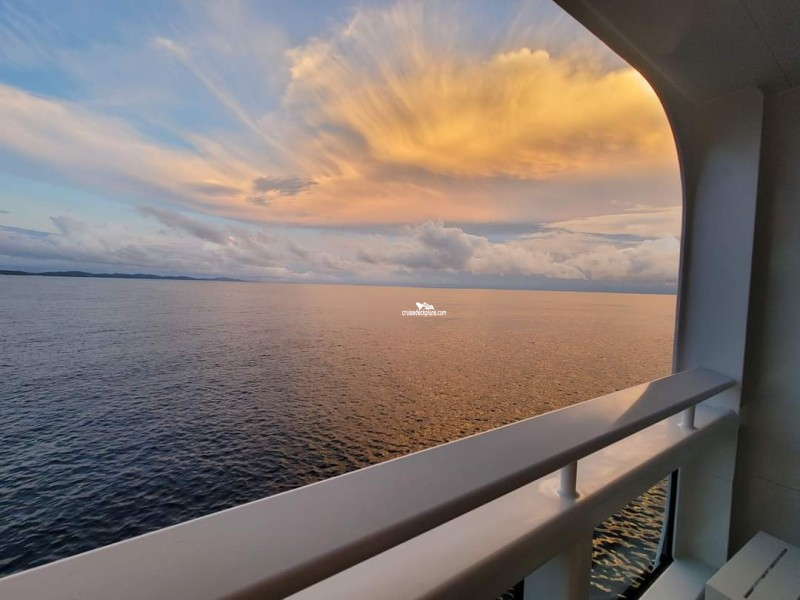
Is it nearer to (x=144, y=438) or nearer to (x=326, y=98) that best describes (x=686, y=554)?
(x=144, y=438)

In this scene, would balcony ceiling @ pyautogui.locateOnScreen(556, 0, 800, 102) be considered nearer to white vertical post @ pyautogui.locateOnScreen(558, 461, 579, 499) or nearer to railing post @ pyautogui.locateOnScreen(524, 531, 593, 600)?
white vertical post @ pyautogui.locateOnScreen(558, 461, 579, 499)

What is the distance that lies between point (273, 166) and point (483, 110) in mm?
6815

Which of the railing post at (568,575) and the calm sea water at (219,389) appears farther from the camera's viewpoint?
the calm sea water at (219,389)

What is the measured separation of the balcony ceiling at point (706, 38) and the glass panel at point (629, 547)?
1.02 meters

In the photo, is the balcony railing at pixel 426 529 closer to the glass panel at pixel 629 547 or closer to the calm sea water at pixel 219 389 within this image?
the glass panel at pixel 629 547

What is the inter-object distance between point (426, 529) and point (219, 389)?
12.5 meters

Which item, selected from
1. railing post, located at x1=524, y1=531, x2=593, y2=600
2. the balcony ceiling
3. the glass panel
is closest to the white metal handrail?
railing post, located at x1=524, y1=531, x2=593, y2=600

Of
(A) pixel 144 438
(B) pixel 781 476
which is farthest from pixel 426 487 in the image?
(A) pixel 144 438

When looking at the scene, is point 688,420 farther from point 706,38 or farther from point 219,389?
point 219,389

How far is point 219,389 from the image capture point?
37.1ft

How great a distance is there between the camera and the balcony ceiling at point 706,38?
2.37 feet

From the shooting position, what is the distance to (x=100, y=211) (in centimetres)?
786

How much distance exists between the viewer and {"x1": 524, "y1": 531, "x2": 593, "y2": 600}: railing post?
66 cm

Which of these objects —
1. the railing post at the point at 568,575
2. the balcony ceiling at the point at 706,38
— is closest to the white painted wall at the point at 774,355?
the balcony ceiling at the point at 706,38
